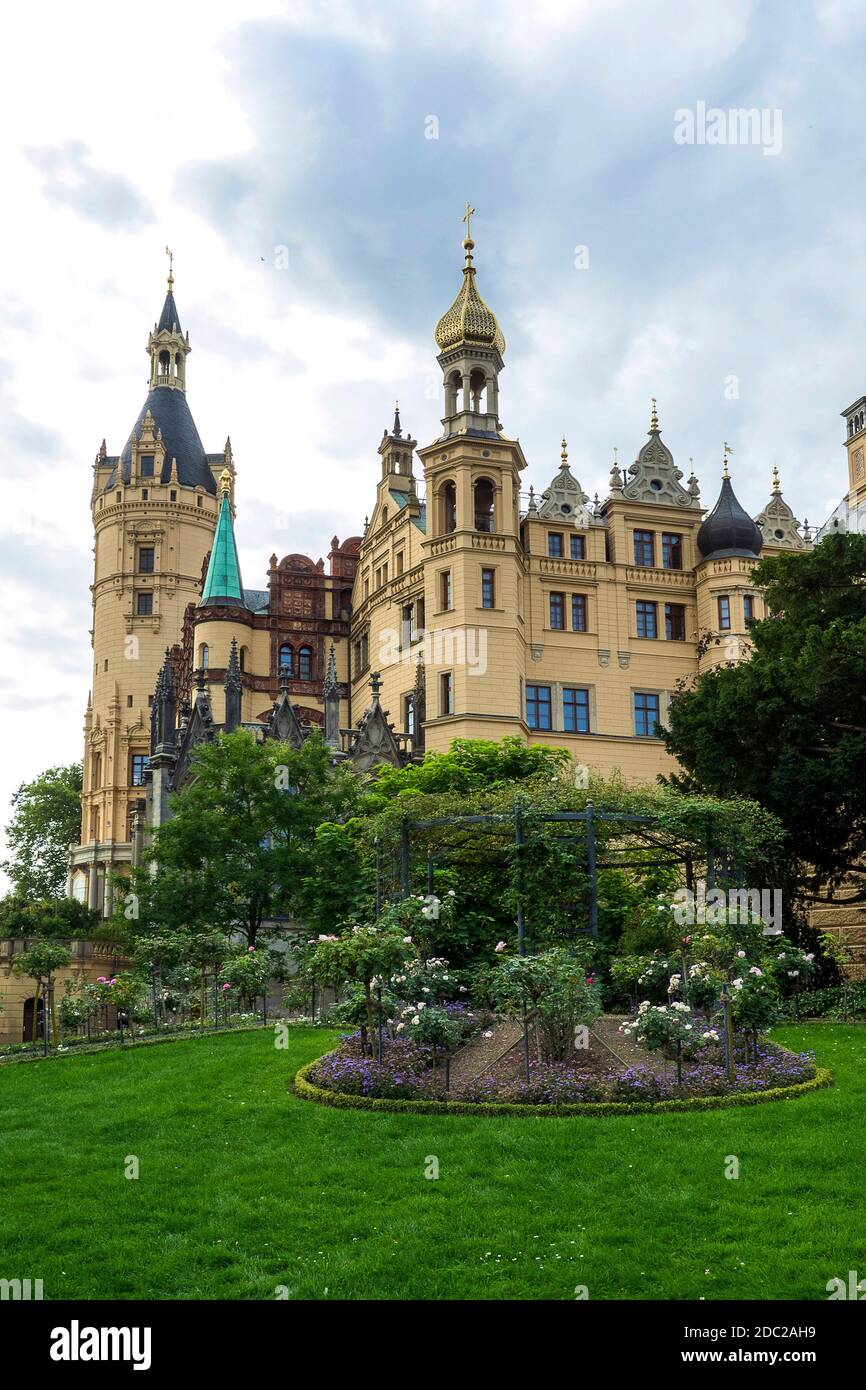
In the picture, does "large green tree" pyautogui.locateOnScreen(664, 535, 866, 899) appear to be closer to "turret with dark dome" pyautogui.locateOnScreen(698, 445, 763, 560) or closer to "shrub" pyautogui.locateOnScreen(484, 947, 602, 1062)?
"shrub" pyautogui.locateOnScreen(484, 947, 602, 1062)

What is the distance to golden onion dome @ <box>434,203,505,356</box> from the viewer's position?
56.5 metres

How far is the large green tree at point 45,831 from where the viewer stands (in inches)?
3506

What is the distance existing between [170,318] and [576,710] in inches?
2088

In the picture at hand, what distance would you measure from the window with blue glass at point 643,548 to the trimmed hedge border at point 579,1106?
40982 mm

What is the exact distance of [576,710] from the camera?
56469 millimetres

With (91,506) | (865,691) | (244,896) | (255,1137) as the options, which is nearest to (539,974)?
(255,1137)

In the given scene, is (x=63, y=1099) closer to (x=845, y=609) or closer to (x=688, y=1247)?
(x=688, y=1247)

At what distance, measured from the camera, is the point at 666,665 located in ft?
191

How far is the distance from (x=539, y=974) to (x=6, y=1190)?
826 cm

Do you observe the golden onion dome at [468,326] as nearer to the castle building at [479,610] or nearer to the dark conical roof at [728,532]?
the castle building at [479,610]

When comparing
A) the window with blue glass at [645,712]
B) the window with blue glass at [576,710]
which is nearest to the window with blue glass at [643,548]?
the window with blue glass at [645,712]

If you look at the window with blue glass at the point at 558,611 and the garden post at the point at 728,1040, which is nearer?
the garden post at the point at 728,1040

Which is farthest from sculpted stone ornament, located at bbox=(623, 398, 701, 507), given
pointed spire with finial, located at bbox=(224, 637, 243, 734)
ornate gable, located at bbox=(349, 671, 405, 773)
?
pointed spire with finial, located at bbox=(224, 637, 243, 734)

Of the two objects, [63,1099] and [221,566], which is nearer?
[63,1099]
